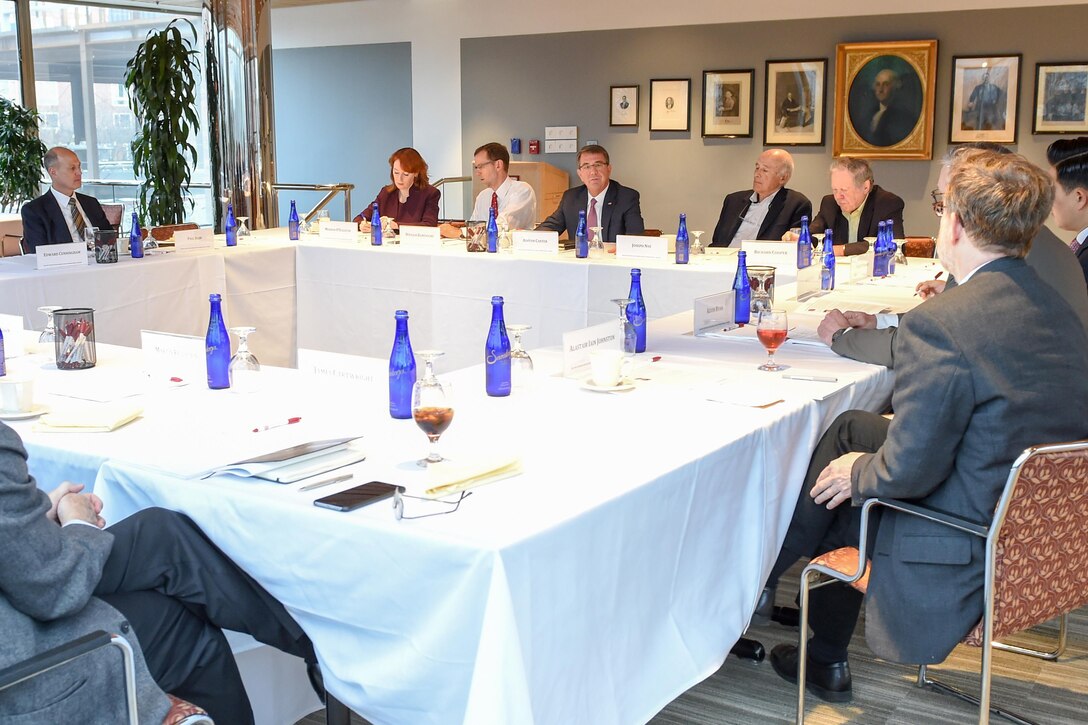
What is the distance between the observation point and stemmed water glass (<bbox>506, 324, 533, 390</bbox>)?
8.38 feet

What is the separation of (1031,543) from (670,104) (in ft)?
24.1

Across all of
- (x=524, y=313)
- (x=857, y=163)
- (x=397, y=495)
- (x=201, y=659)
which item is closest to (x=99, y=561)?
(x=201, y=659)

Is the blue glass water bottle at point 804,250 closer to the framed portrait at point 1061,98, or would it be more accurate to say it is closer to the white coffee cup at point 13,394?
the white coffee cup at point 13,394

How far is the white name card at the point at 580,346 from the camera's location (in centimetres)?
270

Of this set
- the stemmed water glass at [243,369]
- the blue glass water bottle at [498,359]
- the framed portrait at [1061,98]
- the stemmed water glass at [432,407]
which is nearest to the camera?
the stemmed water glass at [432,407]

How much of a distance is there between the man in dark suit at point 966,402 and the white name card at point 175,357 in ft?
5.31

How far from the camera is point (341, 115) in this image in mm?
10867

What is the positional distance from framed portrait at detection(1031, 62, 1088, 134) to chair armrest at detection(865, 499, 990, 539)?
6.45 metres

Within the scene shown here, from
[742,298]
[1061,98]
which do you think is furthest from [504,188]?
[1061,98]

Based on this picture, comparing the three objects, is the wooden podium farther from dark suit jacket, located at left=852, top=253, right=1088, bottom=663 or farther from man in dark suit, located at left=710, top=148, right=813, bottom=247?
dark suit jacket, located at left=852, top=253, right=1088, bottom=663

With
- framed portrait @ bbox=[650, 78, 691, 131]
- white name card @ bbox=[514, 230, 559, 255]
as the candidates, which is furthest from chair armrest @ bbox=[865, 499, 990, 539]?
framed portrait @ bbox=[650, 78, 691, 131]

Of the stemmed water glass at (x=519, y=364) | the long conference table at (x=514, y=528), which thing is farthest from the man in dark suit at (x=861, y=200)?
the stemmed water glass at (x=519, y=364)

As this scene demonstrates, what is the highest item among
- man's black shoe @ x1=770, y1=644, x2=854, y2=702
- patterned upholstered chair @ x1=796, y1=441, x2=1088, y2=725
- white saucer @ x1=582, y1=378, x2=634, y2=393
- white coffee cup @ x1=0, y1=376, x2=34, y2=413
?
white coffee cup @ x1=0, y1=376, x2=34, y2=413

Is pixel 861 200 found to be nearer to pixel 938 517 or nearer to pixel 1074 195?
pixel 1074 195
